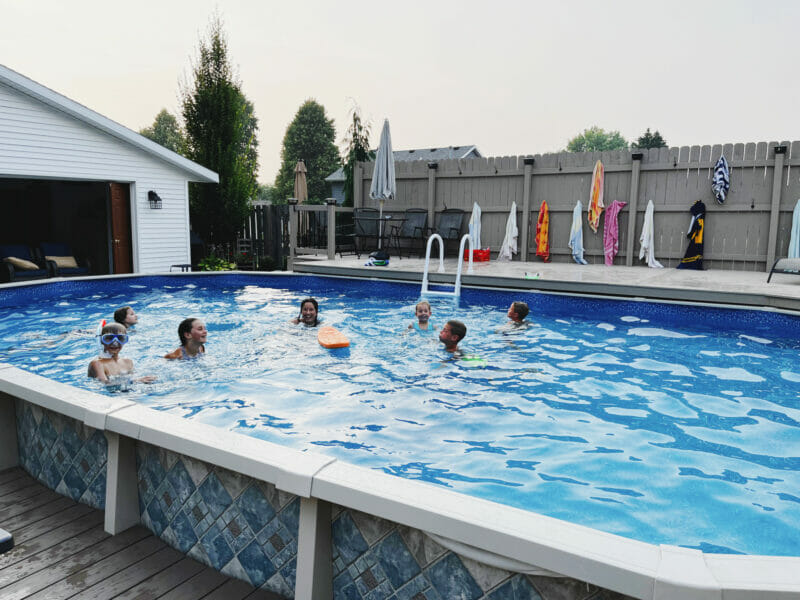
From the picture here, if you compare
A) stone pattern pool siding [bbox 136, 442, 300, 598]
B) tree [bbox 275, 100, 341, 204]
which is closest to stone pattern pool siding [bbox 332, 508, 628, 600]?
stone pattern pool siding [bbox 136, 442, 300, 598]

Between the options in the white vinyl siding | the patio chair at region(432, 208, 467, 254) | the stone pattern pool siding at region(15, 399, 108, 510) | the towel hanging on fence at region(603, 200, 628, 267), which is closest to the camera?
the stone pattern pool siding at region(15, 399, 108, 510)

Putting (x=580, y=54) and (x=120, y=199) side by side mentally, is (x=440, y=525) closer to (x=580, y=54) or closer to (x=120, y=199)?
(x=120, y=199)

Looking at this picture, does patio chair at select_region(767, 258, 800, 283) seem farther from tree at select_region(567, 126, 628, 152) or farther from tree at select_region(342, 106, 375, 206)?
tree at select_region(567, 126, 628, 152)

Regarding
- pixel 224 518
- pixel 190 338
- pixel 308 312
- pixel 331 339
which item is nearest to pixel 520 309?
pixel 331 339

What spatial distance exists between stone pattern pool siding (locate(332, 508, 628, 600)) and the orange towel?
991cm

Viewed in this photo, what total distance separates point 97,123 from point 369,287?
598cm

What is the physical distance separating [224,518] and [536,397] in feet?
9.70

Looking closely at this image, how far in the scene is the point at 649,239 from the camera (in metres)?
10.2

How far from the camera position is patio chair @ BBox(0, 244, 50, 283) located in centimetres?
1058

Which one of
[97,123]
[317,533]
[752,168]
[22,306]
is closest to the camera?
[317,533]

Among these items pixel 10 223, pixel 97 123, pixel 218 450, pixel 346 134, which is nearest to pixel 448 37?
pixel 346 134

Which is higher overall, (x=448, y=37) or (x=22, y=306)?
(x=448, y=37)

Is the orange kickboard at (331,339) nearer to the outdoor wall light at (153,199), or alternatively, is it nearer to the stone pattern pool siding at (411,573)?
the stone pattern pool siding at (411,573)

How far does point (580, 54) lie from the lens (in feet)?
99.3
